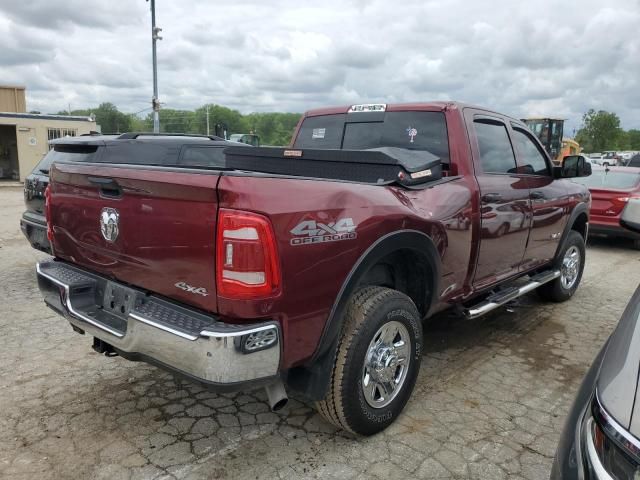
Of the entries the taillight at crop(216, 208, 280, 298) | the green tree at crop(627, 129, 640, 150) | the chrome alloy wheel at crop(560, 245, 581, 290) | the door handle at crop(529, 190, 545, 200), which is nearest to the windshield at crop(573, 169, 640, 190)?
the chrome alloy wheel at crop(560, 245, 581, 290)

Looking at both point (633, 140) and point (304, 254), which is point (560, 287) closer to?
point (304, 254)

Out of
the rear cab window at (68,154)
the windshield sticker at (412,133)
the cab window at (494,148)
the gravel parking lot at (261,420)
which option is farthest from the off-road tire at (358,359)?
the rear cab window at (68,154)

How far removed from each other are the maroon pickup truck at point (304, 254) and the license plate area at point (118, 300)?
0.04 ft

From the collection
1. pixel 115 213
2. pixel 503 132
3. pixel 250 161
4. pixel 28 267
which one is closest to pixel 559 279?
pixel 503 132

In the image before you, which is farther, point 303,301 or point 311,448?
point 311,448

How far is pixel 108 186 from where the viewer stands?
2736 mm

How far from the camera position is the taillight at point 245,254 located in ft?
7.22

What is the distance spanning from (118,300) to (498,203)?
2781 mm

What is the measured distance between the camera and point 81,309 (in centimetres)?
291

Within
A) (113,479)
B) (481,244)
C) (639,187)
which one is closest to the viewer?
(113,479)

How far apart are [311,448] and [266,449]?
25cm

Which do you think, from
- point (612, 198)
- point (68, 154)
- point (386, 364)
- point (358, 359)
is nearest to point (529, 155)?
point (386, 364)

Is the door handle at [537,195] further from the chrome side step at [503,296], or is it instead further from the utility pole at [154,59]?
the utility pole at [154,59]

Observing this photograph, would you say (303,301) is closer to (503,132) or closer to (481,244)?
(481,244)
